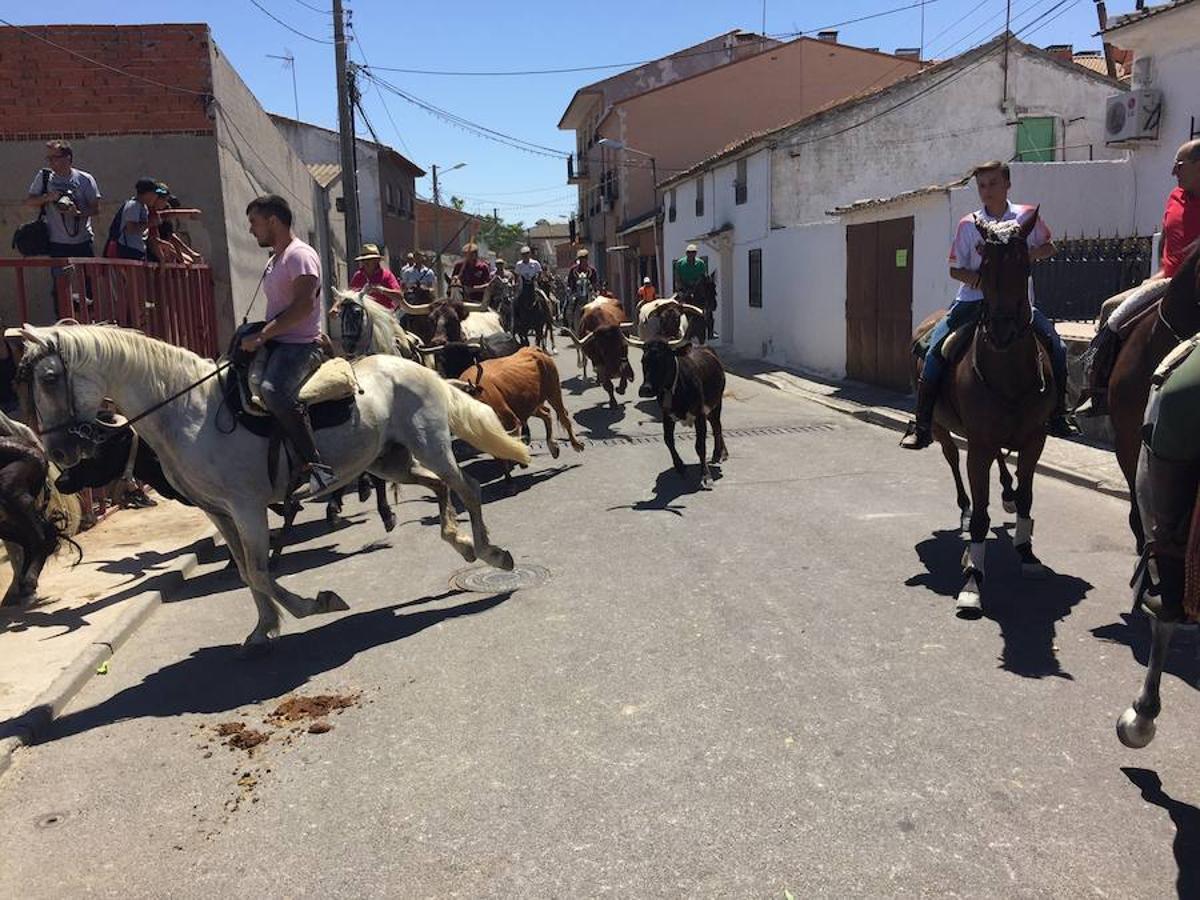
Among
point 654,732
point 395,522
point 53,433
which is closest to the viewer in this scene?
point 654,732

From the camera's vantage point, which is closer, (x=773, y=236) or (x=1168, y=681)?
(x=1168, y=681)

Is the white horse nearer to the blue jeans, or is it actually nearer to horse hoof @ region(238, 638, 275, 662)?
horse hoof @ region(238, 638, 275, 662)

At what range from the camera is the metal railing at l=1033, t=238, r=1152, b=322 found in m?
11.6

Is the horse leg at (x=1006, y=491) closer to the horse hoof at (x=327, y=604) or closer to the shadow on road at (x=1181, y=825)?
the shadow on road at (x=1181, y=825)

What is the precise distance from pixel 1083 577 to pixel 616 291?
4169 centimetres

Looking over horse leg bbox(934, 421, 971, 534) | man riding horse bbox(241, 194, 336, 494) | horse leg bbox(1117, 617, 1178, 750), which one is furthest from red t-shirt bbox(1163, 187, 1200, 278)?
man riding horse bbox(241, 194, 336, 494)

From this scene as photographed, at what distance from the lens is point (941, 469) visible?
31.4 ft

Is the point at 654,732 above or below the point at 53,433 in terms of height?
below

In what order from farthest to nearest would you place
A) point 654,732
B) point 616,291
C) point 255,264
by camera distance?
point 616,291 → point 255,264 → point 654,732

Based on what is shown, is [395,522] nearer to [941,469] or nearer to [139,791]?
[139,791]

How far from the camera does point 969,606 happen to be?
5355 mm

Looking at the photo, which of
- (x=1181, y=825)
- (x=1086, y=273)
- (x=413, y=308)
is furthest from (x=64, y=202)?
(x=1086, y=273)

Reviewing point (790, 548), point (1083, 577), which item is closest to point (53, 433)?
point (790, 548)

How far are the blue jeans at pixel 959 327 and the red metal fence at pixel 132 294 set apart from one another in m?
7.00
